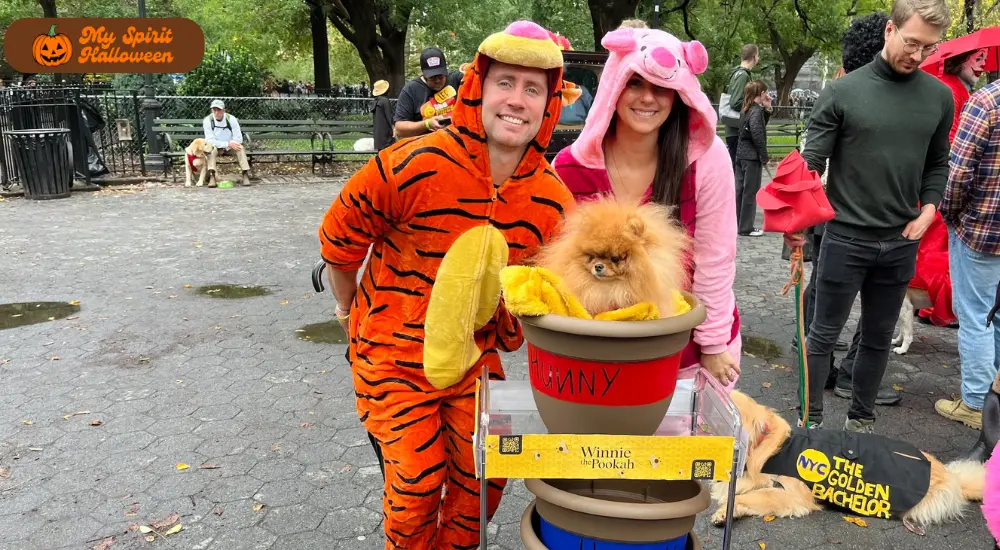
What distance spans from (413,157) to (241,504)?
2.20 meters

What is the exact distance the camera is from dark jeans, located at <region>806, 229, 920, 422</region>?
366 cm

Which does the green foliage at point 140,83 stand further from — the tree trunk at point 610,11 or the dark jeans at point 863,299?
the dark jeans at point 863,299

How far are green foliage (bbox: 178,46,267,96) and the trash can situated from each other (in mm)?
6371

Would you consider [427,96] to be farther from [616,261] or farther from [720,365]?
[616,261]

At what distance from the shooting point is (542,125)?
2.16 meters

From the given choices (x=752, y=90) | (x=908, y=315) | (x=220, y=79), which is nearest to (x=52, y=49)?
(x=220, y=79)

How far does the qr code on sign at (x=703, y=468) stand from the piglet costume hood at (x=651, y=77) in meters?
1.03

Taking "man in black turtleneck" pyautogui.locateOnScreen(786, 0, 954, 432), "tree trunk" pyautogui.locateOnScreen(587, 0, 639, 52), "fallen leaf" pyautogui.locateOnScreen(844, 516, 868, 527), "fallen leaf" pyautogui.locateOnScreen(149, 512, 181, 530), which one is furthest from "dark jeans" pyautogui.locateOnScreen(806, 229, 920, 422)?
"tree trunk" pyautogui.locateOnScreen(587, 0, 639, 52)

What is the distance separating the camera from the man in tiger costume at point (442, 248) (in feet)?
6.92

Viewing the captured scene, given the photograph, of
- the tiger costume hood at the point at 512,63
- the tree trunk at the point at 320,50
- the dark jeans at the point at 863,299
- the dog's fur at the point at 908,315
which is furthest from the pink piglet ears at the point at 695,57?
the tree trunk at the point at 320,50

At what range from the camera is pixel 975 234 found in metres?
3.95

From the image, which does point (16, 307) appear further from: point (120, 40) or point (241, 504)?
point (120, 40)

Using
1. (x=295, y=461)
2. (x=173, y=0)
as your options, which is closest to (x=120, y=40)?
(x=295, y=461)

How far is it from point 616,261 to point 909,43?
7.89ft
